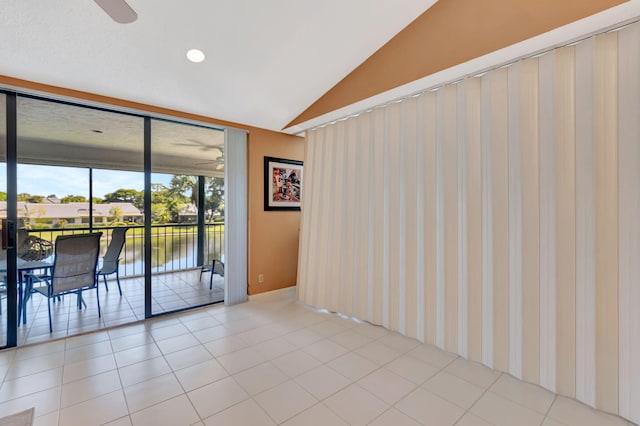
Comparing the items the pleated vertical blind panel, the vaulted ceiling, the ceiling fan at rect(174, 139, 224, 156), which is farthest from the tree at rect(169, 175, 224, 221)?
the pleated vertical blind panel

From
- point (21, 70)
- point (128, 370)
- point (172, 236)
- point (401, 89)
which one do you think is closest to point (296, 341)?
point (128, 370)

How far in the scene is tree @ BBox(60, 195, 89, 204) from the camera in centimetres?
426

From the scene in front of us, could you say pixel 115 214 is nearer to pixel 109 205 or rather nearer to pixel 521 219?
pixel 109 205

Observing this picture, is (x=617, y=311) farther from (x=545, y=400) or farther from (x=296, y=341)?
(x=296, y=341)

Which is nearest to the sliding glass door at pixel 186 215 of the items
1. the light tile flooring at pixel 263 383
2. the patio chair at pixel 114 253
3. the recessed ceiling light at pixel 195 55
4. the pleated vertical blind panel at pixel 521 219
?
the patio chair at pixel 114 253

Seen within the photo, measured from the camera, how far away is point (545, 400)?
189 cm

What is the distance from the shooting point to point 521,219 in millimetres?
2070

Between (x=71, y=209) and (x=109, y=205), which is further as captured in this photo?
(x=109, y=205)

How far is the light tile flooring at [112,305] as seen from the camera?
2.96m

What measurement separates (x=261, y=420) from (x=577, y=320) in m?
2.16

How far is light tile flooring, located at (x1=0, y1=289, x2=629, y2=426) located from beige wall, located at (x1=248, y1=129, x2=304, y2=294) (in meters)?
1.13

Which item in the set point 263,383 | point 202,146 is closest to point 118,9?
point 263,383

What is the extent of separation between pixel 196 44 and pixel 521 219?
2961 mm

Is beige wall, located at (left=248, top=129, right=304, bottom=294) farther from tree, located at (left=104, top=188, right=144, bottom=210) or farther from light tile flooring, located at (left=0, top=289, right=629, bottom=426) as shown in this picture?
tree, located at (left=104, top=188, right=144, bottom=210)
